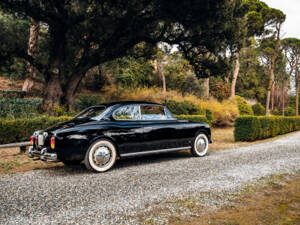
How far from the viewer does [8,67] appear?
1384 cm

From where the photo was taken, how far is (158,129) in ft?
19.9

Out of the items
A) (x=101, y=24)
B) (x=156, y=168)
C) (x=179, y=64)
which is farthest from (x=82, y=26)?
(x=179, y=64)

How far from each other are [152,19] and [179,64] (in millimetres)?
20603

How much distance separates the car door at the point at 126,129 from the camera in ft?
17.7

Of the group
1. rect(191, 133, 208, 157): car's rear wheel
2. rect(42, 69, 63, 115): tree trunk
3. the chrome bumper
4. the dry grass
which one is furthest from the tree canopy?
the dry grass

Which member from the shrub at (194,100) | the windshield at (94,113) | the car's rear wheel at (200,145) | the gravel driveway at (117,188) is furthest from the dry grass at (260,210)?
the shrub at (194,100)

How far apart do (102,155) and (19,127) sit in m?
4.97

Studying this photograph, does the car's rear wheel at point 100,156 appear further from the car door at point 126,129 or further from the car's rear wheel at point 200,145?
the car's rear wheel at point 200,145

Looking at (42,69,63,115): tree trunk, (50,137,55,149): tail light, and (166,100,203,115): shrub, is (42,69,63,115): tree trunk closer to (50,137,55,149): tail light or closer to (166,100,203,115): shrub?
(166,100,203,115): shrub

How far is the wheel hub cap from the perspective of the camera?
511cm

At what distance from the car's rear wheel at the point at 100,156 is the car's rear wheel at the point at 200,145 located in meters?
2.58

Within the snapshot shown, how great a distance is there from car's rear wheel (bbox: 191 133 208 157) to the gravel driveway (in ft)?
2.14

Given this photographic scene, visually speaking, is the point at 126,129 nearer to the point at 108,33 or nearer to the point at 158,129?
the point at 158,129

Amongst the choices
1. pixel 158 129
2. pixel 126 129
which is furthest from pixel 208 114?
pixel 126 129
